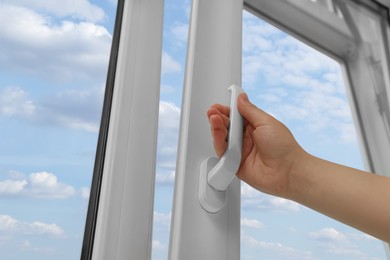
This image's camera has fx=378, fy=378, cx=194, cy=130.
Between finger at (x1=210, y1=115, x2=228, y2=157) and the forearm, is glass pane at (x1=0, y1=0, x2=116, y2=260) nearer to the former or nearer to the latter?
finger at (x1=210, y1=115, x2=228, y2=157)

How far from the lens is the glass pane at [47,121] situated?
0.63 metres

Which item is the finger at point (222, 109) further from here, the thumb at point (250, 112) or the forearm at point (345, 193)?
the forearm at point (345, 193)

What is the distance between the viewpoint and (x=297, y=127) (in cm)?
98

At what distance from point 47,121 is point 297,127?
0.61 m

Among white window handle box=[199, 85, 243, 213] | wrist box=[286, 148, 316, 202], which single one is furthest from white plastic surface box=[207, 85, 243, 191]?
wrist box=[286, 148, 316, 202]

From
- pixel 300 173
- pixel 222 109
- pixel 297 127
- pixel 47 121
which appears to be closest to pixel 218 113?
pixel 222 109

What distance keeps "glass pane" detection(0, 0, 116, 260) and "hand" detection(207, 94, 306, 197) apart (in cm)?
27

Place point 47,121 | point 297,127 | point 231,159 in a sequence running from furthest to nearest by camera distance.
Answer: point 297,127
point 47,121
point 231,159

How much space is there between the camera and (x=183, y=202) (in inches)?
23.8

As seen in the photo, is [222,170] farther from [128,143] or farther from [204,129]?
[128,143]

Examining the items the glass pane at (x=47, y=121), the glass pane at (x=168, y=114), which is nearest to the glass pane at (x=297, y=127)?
the glass pane at (x=168, y=114)

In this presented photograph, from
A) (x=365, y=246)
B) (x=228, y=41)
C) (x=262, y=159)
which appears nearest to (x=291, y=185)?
(x=262, y=159)

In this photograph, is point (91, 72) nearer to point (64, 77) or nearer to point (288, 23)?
point (64, 77)

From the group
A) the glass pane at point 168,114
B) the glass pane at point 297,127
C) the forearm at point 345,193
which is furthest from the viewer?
the glass pane at point 297,127
